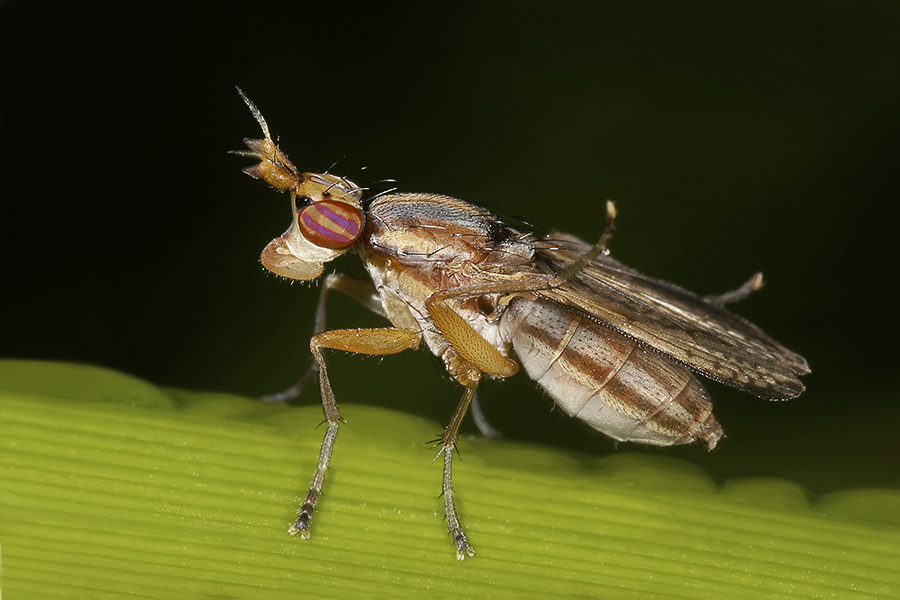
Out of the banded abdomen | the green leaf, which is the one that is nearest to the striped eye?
the banded abdomen

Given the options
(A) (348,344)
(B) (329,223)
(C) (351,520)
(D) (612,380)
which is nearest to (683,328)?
(D) (612,380)

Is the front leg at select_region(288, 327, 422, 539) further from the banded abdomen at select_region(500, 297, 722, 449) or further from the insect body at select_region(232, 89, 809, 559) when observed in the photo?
the banded abdomen at select_region(500, 297, 722, 449)

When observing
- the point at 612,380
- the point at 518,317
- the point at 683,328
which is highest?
the point at 683,328

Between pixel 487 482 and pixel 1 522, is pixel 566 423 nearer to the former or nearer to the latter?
pixel 487 482

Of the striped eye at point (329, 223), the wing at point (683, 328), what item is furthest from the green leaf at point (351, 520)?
the striped eye at point (329, 223)

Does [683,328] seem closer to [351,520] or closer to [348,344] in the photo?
[348,344]

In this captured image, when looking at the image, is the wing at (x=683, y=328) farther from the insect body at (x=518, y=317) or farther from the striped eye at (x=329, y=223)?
the striped eye at (x=329, y=223)
